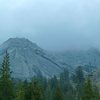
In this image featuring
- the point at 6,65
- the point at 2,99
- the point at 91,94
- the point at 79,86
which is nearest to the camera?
the point at 2,99

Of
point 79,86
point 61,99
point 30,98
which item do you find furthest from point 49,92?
point 30,98

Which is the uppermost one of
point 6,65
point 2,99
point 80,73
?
point 80,73

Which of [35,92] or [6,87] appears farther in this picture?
[35,92]

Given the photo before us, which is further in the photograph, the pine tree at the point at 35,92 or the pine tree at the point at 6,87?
the pine tree at the point at 35,92

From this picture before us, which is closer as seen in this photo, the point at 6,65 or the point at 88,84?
the point at 6,65

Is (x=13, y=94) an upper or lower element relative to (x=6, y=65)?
lower

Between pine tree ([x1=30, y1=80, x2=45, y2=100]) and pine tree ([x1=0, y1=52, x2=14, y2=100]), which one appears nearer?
pine tree ([x1=0, y1=52, x2=14, y2=100])

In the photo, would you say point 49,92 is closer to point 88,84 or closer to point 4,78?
point 88,84

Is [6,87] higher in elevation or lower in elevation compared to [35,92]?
A: higher

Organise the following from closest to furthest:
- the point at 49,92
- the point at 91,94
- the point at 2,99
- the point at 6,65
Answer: the point at 2,99, the point at 6,65, the point at 91,94, the point at 49,92

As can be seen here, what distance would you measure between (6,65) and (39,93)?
7.46m

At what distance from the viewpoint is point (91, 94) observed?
86250 mm

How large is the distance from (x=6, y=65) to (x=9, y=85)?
4250 mm

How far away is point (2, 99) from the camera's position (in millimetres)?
58406
